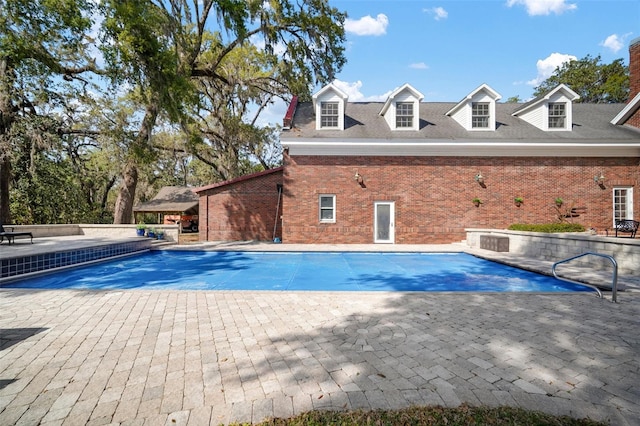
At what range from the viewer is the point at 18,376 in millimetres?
3039

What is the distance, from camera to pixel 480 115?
16328mm

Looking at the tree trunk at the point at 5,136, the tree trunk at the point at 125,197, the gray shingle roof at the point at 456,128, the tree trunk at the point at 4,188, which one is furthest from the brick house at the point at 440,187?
the tree trunk at the point at 4,188

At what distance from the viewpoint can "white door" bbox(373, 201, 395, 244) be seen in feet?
51.0

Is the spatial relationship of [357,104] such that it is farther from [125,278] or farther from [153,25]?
[125,278]

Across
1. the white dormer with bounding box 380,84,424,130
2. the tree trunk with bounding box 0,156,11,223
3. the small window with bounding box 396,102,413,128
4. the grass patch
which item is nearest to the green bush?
the white dormer with bounding box 380,84,424,130

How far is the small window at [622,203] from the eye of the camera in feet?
50.1

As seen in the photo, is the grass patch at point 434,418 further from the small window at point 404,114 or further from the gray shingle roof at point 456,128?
the small window at point 404,114

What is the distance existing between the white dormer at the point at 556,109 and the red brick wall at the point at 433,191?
2.30 meters

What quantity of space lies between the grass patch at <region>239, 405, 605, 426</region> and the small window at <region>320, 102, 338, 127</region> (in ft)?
50.4

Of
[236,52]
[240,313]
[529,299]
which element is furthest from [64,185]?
[529,299]

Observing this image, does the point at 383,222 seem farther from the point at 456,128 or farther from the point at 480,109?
the point at 480,109

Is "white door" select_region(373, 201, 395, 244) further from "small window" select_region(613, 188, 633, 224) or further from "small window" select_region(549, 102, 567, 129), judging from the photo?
"small window" select_region(613, 188, 633, 224)

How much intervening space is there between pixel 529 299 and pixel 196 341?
21.4 feet

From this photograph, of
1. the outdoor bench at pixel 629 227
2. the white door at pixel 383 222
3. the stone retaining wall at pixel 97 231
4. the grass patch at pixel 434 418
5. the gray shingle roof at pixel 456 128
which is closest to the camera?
the grass patch at pixel 434 418
